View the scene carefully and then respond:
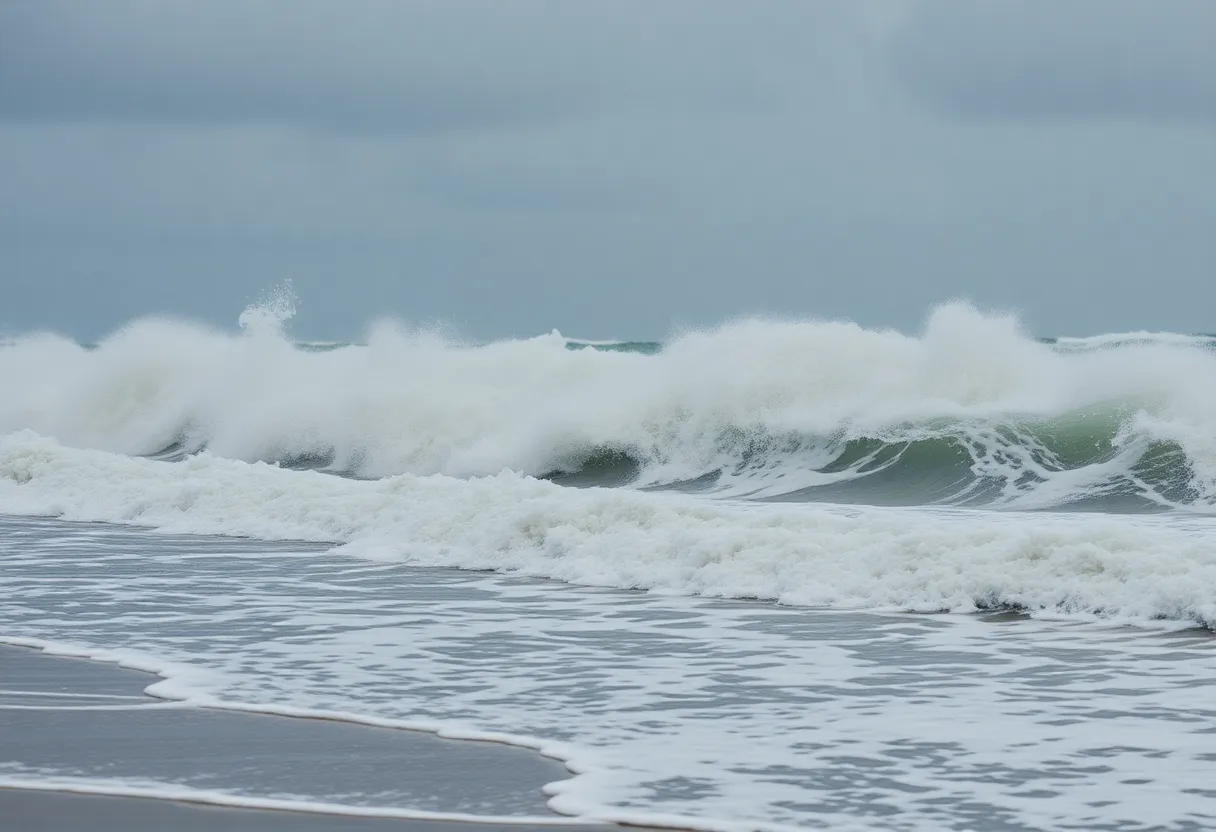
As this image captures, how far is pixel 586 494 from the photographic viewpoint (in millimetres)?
12648

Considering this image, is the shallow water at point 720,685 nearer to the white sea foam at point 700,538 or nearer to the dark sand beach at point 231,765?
the dark sand beach at point 231,765

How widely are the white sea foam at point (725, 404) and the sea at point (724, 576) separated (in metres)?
0.06

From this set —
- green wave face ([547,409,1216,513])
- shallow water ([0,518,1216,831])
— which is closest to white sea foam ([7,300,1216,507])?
green wave face ([547,409,1216,513])

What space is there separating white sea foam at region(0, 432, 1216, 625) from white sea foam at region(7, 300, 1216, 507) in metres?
3.22

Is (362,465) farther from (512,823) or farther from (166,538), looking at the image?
(512,823)

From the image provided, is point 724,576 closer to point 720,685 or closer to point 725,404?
point 720,685

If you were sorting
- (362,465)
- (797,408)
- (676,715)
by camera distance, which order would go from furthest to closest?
(362,465) < (797,408) < (676,715)

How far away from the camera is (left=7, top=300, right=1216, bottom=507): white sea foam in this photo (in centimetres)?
1708

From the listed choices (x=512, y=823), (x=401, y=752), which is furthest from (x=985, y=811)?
(x=401, y=752)

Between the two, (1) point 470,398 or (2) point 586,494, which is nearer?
(2) point 586,494

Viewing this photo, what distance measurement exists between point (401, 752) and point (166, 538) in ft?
29.0

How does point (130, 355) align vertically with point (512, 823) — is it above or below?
above

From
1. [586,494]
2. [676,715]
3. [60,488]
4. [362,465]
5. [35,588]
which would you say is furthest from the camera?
[362,465]

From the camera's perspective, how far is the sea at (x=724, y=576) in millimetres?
5504
